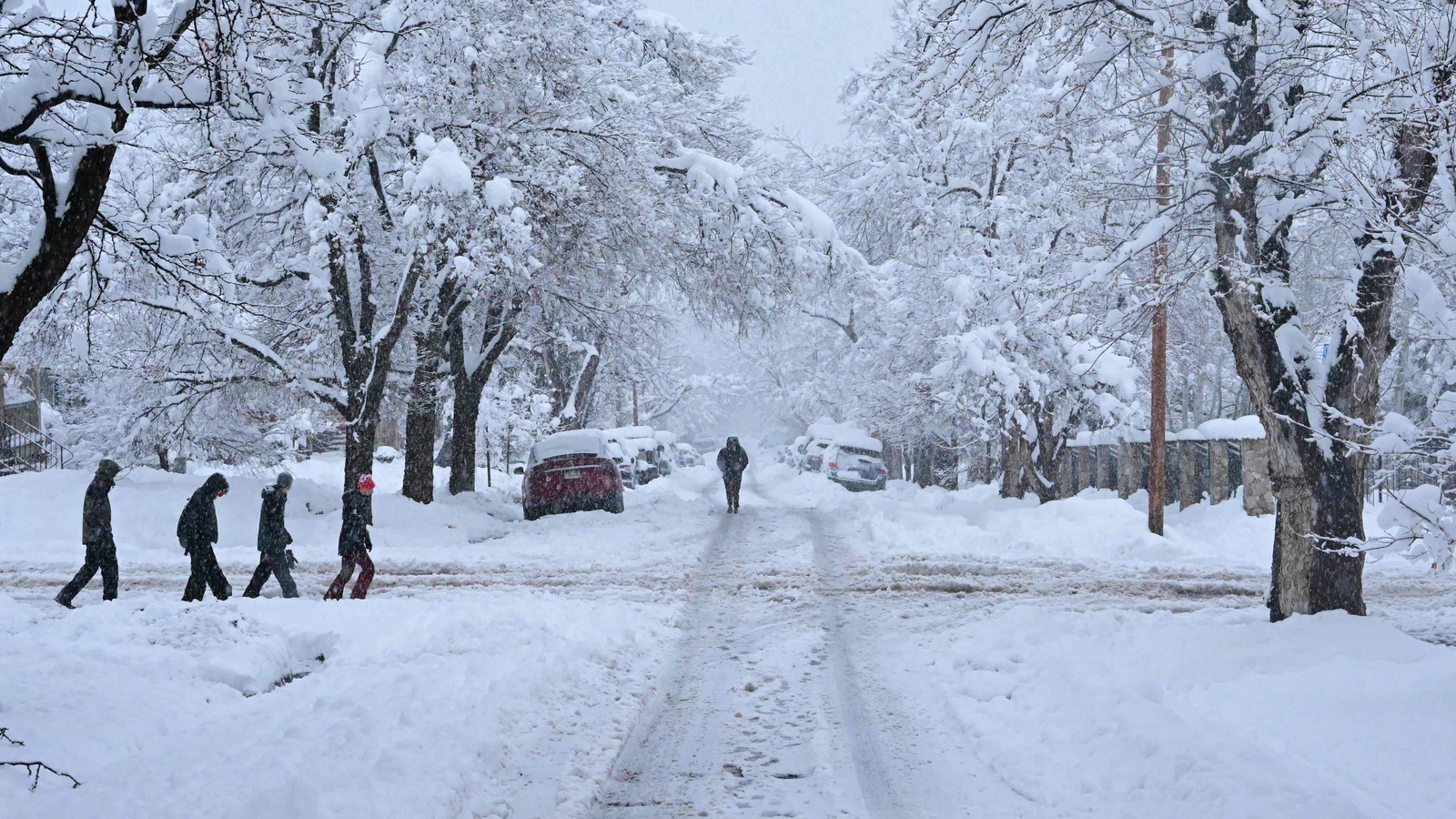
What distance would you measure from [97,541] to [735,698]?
759cm

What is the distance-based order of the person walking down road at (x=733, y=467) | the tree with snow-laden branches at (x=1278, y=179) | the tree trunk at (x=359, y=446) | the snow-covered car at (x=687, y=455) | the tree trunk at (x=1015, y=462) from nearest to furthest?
1. the tree with snow-laden branches at (x=1278, y=179)
2. the tree trunk at (x=359, y=446)
3. the person walking down road at (x=733, y=467)
4. the tree trunk at (x=1015, y=462)
5. the snow-covered car at (x=687, y=455)

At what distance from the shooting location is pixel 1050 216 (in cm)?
2198

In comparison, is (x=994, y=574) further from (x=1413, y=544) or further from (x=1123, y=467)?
(x=1123, y=467)

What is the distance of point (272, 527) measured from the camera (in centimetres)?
1119

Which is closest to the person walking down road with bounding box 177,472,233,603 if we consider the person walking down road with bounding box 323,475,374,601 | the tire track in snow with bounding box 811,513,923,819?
the person walking down road with bounding box 323,475,374,601

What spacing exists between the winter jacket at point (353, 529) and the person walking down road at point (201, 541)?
4.21ft

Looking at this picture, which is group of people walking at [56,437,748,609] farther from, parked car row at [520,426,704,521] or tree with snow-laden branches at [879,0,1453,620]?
parked car row at [520,426,704,521]

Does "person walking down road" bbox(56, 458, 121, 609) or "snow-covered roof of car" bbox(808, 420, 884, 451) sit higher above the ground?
"snow-covered roof of car" bbox(808, 420, 884, 451)

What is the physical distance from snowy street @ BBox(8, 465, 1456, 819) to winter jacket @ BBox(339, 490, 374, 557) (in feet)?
2.34

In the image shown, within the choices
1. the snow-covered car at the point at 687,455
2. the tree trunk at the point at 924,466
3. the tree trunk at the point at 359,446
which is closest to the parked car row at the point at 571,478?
the tree trunk at the point at 359,446

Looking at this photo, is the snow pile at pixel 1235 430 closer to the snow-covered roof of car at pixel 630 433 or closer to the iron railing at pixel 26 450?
the snow-covered roof of car at pixel 630 433

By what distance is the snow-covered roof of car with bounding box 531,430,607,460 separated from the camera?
→ 793 inches

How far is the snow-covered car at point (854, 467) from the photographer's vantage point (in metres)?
32.8

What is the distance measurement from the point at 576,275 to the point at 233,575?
305 inches
